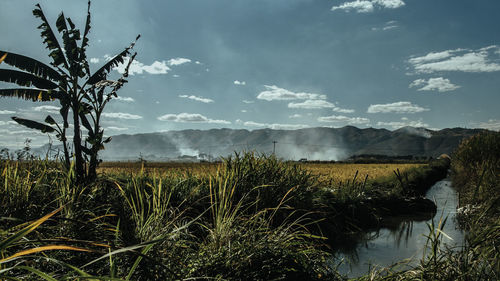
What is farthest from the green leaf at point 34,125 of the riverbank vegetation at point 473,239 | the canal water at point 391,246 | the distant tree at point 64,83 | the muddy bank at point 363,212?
the riverbank vegetation at point 473,239

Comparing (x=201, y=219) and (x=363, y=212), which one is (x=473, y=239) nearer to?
(x=201, y=219)

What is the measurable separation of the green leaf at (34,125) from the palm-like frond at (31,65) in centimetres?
169

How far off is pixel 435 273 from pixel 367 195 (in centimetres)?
827

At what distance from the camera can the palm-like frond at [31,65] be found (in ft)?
37.8

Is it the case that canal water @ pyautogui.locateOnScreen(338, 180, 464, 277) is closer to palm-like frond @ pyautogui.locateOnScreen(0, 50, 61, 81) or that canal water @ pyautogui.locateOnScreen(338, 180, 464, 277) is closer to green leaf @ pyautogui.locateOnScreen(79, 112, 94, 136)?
green leaf @ pyautogui.locateOnScreen(79, 112, 94, 136)

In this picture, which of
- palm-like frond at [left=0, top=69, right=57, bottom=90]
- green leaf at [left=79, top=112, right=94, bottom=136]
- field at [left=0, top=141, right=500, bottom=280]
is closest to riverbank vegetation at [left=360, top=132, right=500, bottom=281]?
field at [left=0, top=141, right=500, bottom=280]

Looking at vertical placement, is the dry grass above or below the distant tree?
below

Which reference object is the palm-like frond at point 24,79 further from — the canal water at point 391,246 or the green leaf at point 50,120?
the canal water at point 391,246

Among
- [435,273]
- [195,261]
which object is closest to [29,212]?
[195,261]

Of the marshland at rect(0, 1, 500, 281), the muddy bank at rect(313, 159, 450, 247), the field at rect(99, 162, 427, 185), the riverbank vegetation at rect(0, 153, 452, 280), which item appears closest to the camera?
the riverbank vegetation at rect(0, 153, 452, 280)

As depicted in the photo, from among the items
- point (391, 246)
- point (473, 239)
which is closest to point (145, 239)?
point (473, 239)

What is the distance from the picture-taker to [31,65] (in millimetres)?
11672

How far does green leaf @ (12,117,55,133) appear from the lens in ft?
36.0

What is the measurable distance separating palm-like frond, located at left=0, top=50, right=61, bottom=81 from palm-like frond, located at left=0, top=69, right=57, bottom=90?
453mm
